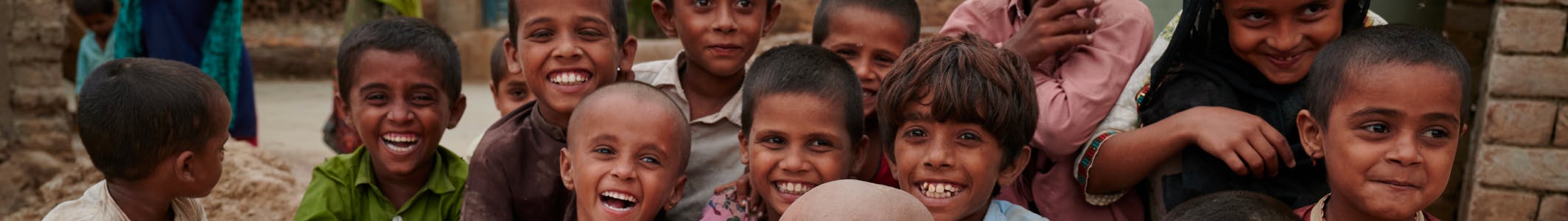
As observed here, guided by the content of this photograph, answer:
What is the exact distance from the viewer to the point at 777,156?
242 cm

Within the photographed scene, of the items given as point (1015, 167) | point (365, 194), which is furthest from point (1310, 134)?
point (365, 194)

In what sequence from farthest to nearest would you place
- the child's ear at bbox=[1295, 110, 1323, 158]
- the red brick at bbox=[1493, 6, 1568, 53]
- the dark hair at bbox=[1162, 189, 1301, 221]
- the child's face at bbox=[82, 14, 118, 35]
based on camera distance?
the child's face at bbox=[82, 14, 118, 35], the red brick at bbox=[1493, 6, 1568, 53], the child's ear at bbox=[1295, 110, 1323, 158], the dark hair at bbox=[1162, 189, 1301, 221]

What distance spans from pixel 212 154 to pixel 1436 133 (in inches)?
86.1

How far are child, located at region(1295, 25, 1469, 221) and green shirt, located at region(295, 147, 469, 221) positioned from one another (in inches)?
72.9

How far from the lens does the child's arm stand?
2.27 metres

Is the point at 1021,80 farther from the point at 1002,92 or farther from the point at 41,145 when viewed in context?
the point at 41,145

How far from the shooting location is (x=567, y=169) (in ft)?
8.34

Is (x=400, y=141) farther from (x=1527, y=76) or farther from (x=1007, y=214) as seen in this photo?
(x=1527, y=76)

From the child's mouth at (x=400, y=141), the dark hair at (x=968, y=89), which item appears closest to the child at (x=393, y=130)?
the child's mouth at (x=400, y=141)

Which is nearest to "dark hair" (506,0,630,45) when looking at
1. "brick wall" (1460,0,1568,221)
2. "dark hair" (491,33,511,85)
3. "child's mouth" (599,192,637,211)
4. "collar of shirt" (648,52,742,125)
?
"collar of shirt" (648,52,742,125)

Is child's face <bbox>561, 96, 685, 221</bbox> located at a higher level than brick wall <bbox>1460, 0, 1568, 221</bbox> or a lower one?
higher

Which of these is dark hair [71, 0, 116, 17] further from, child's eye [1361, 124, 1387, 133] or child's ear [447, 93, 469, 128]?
child's eye [1361, 124, 1387, 133]

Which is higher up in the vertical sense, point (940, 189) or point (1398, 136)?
point (1398, 136)

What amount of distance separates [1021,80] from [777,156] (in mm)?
460
